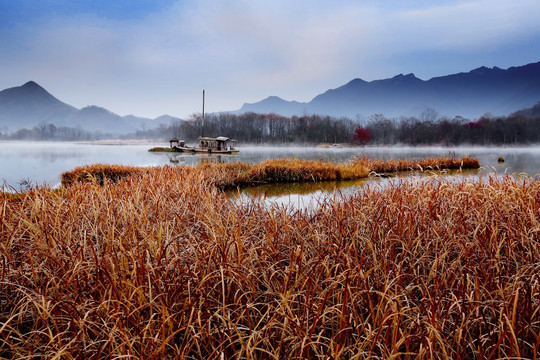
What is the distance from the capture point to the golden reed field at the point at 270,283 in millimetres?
2027

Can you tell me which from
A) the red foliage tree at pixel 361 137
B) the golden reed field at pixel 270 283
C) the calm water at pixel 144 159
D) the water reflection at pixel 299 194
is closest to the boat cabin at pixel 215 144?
the calm water at pixel 144 159

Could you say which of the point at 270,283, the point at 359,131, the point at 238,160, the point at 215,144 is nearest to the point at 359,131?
the point at 359,131

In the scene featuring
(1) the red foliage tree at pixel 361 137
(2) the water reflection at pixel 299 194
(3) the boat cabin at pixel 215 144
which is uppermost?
(1) the red foliage tree at pixel 361 137

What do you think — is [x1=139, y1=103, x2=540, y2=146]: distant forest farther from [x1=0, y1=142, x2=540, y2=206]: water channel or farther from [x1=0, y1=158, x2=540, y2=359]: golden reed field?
[x1=0, y1=158, x2=540, y2=359]: golden reed field

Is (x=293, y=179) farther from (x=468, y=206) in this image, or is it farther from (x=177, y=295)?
(x=177, y=295)

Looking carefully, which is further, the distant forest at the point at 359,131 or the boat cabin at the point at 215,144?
the distant forest at the point at 359,131

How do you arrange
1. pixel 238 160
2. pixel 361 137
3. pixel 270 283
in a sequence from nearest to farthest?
pixel 270 283 → pixel 238 160 → pixel 361 137

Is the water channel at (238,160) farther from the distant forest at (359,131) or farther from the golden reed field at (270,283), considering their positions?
the distant forest at (359,131)

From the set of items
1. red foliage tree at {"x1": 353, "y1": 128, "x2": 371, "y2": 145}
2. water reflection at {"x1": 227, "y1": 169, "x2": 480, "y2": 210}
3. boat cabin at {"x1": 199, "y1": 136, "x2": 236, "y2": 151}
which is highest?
red foliage tree at {"x1": 353, "y1": 128, "x2": 371, "y2": 145}

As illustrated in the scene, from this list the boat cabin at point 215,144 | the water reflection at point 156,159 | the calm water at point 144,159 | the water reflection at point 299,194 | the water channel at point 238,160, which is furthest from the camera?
the boat cabin at point 215,144

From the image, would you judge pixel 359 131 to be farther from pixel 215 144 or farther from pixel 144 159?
pixel 144 159

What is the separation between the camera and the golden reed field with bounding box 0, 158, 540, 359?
6.65 feet

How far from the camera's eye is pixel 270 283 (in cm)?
281

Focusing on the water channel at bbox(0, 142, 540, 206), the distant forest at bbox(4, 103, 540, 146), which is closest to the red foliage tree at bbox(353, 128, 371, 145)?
the distant forest at bbox(4, 103, 540, 146)
